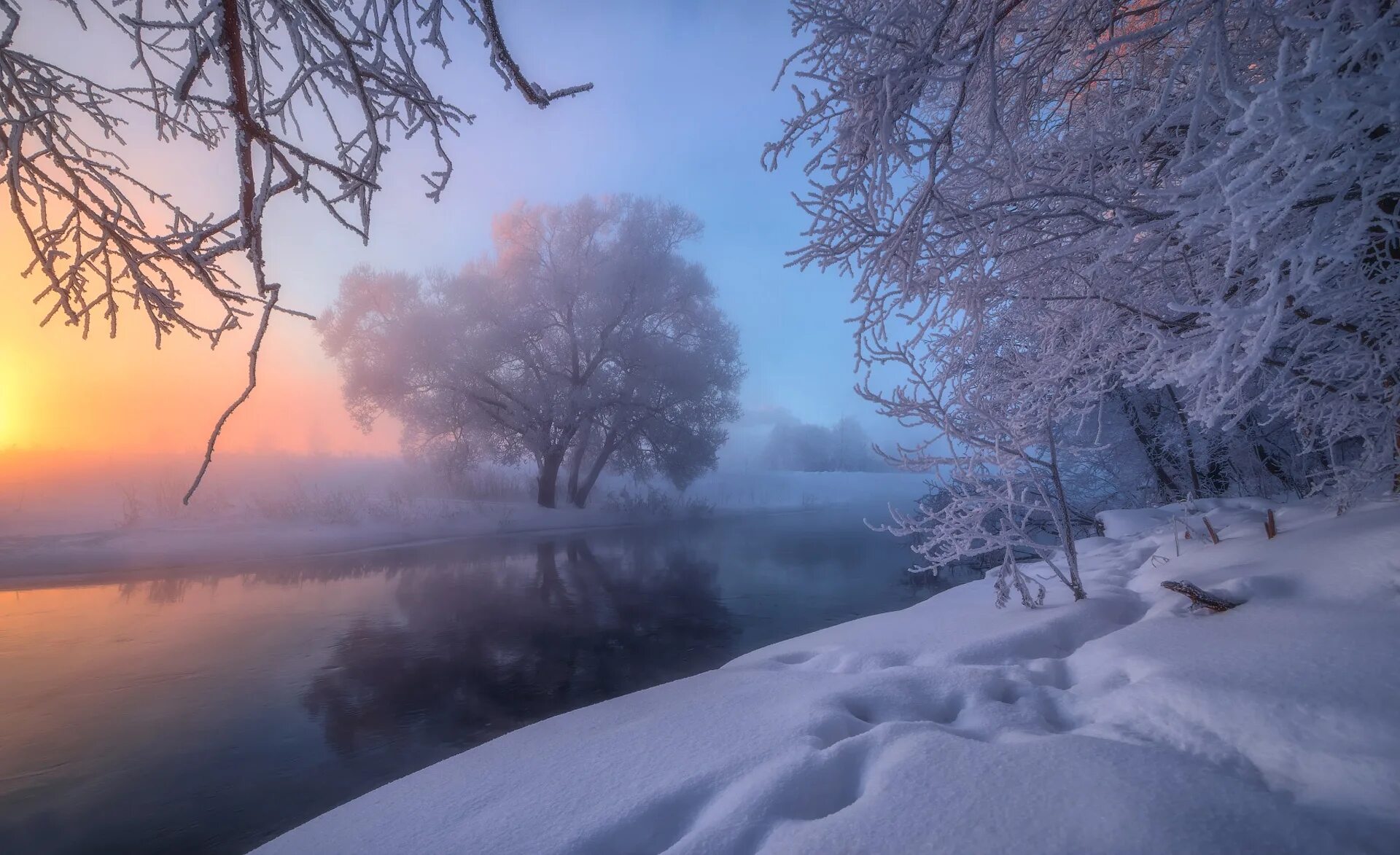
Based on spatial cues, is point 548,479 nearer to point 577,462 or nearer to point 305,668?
point 577,462

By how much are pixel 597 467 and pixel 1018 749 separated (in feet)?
62.6

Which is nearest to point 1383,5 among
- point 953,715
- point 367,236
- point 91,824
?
point 953,715

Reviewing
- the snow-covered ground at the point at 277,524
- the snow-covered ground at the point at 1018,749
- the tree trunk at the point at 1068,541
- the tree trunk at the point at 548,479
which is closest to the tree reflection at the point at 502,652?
the snow-covered ground at the point at 1018,749

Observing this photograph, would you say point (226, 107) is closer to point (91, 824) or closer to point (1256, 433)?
point (91, 824)

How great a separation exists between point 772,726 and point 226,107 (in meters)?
2.65

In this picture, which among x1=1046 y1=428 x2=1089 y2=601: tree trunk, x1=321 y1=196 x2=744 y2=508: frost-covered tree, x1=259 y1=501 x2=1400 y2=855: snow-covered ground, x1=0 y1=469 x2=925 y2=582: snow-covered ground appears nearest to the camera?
x1=259 y1=501 x2=1400 y2=855: snow-covered ground

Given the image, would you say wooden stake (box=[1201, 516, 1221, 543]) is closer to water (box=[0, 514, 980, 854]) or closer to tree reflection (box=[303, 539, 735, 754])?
water (box=[0, 514, 980, 854])

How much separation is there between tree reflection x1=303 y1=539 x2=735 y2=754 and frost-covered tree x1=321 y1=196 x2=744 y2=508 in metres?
9.48

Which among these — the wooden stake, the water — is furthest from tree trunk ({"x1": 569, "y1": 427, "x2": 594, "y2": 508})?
the wooden stake

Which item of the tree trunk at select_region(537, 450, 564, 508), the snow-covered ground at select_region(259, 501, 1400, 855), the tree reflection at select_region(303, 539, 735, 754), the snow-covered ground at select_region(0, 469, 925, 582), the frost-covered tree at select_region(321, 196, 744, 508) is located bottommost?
A: the tree reflection at select_region(303, 539, 735, 754)

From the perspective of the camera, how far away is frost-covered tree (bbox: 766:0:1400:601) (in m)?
1.79

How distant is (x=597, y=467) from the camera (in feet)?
67.1

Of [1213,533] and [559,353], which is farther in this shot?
[559,353]

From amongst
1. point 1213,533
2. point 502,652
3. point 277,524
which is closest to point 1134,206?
point 1213,533
